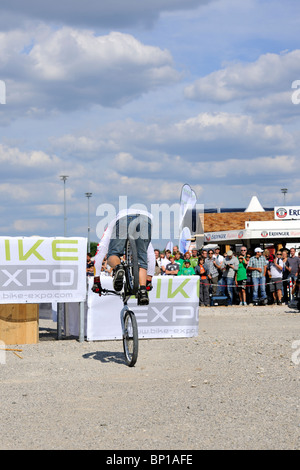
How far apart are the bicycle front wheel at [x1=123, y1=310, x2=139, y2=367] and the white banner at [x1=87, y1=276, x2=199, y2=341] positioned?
2933mm

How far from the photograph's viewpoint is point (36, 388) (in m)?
8.38

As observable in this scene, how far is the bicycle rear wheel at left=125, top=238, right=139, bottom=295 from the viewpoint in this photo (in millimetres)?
9289

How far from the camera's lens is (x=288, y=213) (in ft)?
114

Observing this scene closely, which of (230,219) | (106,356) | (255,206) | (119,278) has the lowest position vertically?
(106,356)

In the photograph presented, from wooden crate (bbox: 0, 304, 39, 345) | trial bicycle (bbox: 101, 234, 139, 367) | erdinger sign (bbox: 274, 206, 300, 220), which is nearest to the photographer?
trial bicycle (bbox: 101, 234, 139, 367)

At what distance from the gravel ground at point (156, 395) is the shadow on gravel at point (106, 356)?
0.01 metres

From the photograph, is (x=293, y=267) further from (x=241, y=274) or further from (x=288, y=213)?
(x=288, y=213)

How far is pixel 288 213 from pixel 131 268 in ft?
86.5

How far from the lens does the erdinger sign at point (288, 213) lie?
3469 centimetres

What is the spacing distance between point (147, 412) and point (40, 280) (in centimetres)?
598

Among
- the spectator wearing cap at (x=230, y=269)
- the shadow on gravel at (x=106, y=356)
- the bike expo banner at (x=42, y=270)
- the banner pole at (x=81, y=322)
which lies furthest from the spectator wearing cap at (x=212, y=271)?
the shadow on gravel at (x=106, y=356)

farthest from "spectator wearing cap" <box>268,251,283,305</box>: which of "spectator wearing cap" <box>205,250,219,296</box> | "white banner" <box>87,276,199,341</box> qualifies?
"white banner" <box>87,276,199,341</box>

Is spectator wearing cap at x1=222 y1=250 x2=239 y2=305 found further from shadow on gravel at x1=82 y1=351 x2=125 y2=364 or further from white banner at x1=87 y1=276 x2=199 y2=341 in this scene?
shadow on gravel at x1=82 y1=351 x2=125 y2=364

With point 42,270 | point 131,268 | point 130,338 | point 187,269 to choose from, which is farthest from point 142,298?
point 187,269
